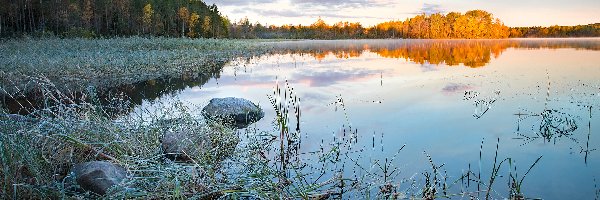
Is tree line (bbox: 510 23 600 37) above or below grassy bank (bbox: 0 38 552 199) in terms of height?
above

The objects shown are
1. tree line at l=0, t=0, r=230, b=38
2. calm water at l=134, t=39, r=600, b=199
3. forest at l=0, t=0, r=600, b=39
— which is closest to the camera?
calm water at l=134, t=39, r=600, b=199

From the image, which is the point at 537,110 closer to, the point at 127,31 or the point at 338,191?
the point at 338,191

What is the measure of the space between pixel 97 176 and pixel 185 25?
68.3m

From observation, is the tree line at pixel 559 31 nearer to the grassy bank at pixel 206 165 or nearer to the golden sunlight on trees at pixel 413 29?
the golden sunlight on trees at pixel 413 29

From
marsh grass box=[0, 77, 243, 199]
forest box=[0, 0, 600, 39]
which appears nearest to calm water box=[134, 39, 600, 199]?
marsh grass box=[0, 77, 243, 199]

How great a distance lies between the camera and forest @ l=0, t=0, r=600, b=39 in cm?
4509

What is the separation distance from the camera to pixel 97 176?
4344 millimetres

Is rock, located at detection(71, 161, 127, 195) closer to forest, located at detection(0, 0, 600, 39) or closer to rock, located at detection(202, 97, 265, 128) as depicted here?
rock, located at detection(202, 97, 265, 128)

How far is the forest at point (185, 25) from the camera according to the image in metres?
45.1

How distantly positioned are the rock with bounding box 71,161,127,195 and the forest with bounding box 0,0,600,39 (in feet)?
121

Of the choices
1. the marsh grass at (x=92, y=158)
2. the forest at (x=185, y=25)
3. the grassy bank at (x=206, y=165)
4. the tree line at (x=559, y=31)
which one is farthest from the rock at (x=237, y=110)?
the tree line at (x=559, y=31)

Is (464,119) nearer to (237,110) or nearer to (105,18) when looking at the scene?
(237,110)

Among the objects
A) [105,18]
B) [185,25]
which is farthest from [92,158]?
[185,25]

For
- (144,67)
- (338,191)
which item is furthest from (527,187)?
(144,67)
